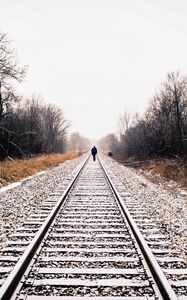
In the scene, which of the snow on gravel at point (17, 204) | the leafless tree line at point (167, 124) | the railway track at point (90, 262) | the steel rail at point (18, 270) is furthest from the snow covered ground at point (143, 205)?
the leafless tree line at point (167, 124)

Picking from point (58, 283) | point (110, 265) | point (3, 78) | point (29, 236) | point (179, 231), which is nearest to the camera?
point (58, 283)

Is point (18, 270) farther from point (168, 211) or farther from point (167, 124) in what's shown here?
point (167, 124)

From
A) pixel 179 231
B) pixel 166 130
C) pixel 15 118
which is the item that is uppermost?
pixel 15 118

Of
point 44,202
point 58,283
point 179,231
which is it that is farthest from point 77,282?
point 44,202

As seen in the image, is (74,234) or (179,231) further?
(179,231)

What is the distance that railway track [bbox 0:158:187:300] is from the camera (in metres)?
3.61

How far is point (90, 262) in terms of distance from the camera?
15.0 feet

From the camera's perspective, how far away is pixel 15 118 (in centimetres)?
3312

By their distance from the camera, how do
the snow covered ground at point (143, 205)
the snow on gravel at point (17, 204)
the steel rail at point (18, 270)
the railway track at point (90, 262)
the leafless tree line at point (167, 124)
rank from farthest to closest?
the leafless tree line at point (167, 124) < the snow on gravel at point (17, 204) < the snow covered ground at point (143, 205) < the railway track at point (90, 262) < the steel rail at point (18, 270)

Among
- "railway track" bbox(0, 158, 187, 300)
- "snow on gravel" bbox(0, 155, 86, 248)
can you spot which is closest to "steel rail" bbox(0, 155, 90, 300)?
"railway track" bbox(0, 158, 187, 300)

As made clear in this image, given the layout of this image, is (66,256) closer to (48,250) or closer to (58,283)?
(48,250)

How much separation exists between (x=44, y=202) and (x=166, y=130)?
944 inches

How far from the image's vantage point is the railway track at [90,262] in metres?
3.61

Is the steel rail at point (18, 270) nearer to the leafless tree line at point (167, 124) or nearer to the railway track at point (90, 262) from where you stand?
the railway track at point (90, 262)
